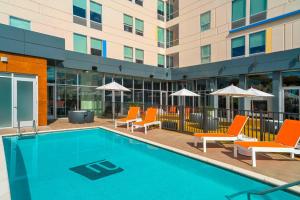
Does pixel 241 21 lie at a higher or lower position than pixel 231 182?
higher

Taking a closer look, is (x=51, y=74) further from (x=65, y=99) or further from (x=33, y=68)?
(x=33, y=68)

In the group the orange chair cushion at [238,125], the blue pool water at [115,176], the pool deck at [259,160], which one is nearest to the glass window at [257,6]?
the orange chair cushion at [238,125]

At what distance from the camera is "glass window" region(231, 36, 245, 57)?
18141 millimetres

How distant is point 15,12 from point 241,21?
18.3 meters

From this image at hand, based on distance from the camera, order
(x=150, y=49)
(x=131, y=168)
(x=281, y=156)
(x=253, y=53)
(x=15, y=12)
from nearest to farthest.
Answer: (x=131, y=168)
(x=281, y=156)
(x=15, y=12)
(x=253, y=53)
(x=150, y=49)

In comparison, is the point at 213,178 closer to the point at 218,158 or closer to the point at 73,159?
the point at 218,158

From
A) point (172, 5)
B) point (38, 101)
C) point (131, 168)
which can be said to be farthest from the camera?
point (172, 5)

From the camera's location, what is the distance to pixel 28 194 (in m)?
4.29

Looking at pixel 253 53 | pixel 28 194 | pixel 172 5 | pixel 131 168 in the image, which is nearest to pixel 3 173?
pixel 28 194

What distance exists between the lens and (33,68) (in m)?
12.2

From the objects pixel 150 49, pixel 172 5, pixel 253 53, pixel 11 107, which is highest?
pixel 172 5

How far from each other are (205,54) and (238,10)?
16.3 feet

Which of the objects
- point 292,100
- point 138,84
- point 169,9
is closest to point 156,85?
point 138,84

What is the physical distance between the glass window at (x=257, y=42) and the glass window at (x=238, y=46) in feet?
2.26
